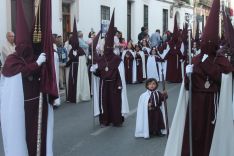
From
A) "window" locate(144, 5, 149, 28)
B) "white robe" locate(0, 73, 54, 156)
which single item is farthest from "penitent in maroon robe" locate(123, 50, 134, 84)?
"white robe" locate(0, 73, 54, 156)

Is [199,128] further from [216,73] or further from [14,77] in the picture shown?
[14,77]

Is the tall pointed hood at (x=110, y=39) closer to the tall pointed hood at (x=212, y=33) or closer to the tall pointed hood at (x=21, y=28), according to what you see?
the tall pointed hood at (x=212, y=33)

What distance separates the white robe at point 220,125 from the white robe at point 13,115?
1.91m

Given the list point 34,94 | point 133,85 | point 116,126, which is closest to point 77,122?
point 116,126

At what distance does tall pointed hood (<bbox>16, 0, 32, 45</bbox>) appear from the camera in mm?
6180

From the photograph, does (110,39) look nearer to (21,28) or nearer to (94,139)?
(94,139)

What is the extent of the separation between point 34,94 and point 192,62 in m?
2.07

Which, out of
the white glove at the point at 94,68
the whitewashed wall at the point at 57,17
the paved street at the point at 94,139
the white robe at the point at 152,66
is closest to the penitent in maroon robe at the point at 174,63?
the white robe at the point at 152,66

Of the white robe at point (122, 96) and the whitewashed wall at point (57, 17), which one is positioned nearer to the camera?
the white robe at point (122, 96)

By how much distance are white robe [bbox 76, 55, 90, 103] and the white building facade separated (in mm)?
3013

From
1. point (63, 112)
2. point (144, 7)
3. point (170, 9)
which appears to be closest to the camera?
point (63, 112)

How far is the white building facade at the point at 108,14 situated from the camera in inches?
683

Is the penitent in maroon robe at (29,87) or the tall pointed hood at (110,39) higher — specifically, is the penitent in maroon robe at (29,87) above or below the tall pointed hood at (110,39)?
below

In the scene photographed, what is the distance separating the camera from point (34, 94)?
648 cm
